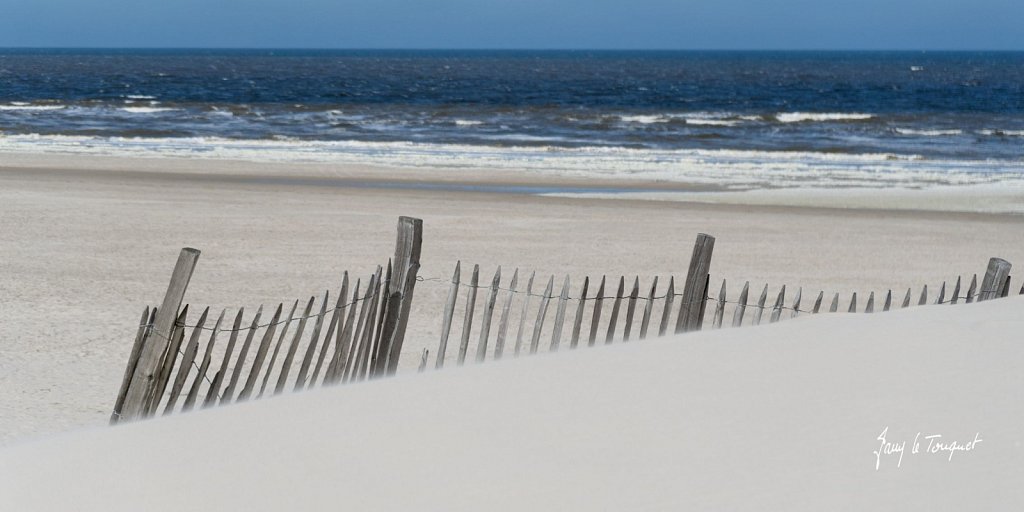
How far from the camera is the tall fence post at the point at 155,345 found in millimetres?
4879

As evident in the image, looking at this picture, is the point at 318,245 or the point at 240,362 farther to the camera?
the point at 318,245

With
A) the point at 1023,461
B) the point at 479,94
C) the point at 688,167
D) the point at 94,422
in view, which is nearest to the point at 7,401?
the point at 94,422

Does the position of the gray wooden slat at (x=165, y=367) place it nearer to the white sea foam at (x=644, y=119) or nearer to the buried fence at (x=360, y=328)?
the buried fence at (x=360, y=328)

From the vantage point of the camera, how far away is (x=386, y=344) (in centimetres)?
577

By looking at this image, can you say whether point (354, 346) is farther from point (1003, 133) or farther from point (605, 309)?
point (1003, 133)

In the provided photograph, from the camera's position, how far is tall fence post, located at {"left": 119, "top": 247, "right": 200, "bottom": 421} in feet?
16.0

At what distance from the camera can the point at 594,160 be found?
25.7 m

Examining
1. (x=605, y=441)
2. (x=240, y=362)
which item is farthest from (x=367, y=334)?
(x=605, y=441)

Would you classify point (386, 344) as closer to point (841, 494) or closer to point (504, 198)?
point (841, 494)

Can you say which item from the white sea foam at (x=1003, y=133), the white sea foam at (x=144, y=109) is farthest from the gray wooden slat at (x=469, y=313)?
the white sea foam at (x=144, y=109)

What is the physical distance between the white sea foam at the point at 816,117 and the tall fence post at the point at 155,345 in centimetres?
4100

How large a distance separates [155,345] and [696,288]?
9.05 feet
